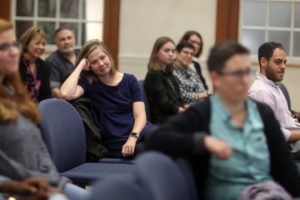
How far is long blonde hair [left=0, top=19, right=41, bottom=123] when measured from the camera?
1894 millimetres

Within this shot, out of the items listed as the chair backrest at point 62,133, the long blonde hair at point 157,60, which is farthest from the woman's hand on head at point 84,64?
the long blonde hair at point 157,60

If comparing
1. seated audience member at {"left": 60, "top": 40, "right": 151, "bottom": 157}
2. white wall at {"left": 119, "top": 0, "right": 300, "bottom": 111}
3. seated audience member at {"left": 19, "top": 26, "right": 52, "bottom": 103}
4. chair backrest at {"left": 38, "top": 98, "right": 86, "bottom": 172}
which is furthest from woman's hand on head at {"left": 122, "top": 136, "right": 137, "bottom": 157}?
white wall at {"left": 119, "top": 0, "right": 300, "bottom": 111}

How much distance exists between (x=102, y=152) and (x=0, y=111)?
133cm

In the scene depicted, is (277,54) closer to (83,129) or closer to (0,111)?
(83,129)

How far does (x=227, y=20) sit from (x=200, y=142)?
4557mm

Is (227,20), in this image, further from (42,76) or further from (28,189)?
(28,189)

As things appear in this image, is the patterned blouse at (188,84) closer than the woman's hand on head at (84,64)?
No

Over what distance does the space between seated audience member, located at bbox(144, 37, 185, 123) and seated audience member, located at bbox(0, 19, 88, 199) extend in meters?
2.22

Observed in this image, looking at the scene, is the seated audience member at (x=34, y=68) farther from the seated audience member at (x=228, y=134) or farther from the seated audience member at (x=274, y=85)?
the seated audience member at (x=228, y=134)

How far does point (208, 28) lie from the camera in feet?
19.9

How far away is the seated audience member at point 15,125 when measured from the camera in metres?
1.87

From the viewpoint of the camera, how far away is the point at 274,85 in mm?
3330

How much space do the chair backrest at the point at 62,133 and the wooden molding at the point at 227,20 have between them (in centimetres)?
349

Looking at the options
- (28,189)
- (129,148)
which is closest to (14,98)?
(28,189)
